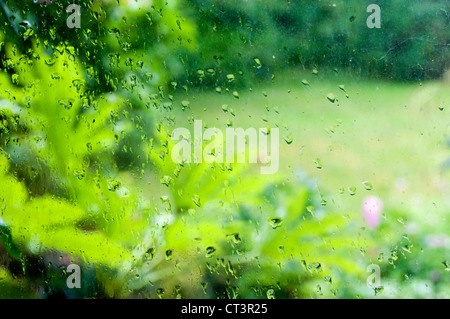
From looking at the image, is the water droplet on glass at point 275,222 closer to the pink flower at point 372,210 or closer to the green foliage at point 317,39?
the pink flower at point 372,210

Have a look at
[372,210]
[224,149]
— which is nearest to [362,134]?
[372,210]

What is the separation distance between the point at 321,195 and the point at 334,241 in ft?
0.28

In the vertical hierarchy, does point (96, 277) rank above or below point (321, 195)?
below

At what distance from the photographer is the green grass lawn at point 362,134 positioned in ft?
2.40

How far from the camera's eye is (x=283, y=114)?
773 millimetres

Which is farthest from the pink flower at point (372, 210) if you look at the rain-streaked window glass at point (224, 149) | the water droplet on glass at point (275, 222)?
the water droplet on glass at point (275, 222)

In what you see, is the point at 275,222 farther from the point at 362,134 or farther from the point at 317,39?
the point at 317,39

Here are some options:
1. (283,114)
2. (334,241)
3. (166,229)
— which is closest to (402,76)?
(283,114)

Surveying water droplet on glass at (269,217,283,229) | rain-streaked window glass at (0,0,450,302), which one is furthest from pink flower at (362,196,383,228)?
water droplet on glass at (269,217,283,229)

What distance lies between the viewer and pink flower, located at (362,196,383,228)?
0.75 metres

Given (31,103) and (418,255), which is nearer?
(418,255)

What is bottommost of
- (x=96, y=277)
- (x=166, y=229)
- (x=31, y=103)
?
(x=96, y=277)

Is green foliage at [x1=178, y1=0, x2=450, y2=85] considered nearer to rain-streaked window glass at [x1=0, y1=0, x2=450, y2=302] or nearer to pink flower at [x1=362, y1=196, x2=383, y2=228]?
rain-streaked window glass at [x1=0, y1=0, x2=450, y2=302]

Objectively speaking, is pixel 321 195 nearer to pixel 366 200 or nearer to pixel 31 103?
pixel 366 200
